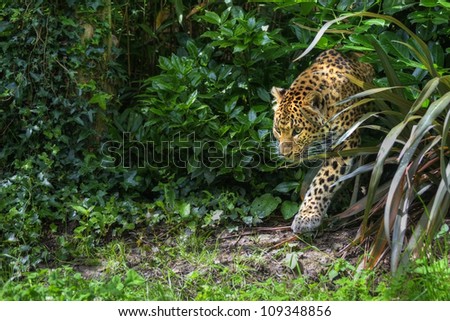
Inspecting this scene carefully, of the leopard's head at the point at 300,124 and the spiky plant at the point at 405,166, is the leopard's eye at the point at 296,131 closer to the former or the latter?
the leopard's head at the point at 300,124

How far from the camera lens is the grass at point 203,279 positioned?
5207mm

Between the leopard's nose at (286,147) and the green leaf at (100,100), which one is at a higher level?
the green leaf at (100,100)

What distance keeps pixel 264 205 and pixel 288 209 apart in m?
0.20

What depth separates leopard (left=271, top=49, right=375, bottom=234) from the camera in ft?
21.5

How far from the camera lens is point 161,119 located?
Answer: 708 centimetres

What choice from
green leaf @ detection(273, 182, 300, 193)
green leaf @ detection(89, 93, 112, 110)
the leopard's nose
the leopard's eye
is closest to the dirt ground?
green leaf @ detection(273, 182, 300, 193)

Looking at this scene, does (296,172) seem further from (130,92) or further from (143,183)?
(130,92)

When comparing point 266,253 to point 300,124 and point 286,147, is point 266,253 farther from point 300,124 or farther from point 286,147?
point 300,124

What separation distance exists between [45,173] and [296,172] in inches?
81.5

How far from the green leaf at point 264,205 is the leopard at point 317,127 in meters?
0.32

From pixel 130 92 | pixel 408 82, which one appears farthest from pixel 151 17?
pixel 408 82

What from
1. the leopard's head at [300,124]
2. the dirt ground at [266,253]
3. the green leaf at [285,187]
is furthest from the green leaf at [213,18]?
the dirt ground at [266,253]

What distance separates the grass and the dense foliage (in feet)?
0.98

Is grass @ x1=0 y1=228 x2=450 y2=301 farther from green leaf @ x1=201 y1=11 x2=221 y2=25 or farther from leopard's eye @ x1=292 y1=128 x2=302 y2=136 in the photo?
green leaf @ x1=201 y1=11 x2=221 y2=25
